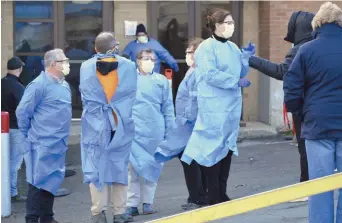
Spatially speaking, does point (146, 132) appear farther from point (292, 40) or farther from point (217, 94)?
point (292, 40)

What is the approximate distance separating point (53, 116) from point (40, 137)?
0.23 meters

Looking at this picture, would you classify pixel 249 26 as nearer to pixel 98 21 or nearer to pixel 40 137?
pixel 98 21

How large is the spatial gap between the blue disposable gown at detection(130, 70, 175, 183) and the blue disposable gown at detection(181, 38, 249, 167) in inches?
18.1

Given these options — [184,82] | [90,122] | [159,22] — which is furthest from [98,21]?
[90,122]

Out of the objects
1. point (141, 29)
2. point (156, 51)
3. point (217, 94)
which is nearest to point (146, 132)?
point (217, 94)

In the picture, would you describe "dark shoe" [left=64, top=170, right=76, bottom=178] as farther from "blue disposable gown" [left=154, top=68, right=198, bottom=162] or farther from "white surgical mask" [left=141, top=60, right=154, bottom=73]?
"white surgical mask" [left=141, top=60, right=154, bottom=73]

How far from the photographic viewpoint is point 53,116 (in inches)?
326

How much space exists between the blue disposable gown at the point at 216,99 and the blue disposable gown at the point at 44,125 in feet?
4.17

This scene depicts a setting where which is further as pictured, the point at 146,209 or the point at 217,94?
the point at 146,209

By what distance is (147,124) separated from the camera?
8898mm

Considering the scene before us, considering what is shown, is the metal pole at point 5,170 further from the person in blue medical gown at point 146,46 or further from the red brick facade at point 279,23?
the red brick facade at point 279,23

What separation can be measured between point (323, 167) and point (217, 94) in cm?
211

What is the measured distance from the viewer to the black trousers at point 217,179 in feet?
28.4

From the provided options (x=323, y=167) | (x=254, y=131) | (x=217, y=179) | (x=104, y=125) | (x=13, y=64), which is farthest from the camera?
(x=254, y=131)
